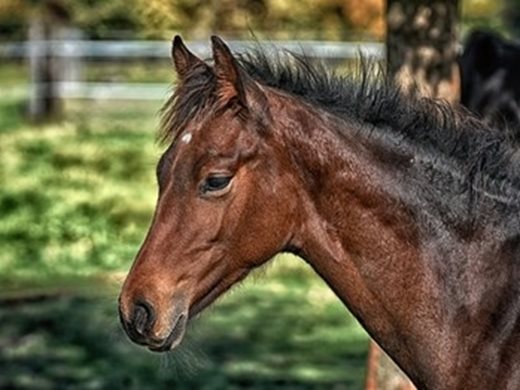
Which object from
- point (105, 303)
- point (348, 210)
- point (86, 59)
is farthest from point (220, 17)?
point (348, 210)

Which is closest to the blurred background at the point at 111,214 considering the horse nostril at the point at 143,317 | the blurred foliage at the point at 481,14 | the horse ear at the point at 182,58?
the horse ear at the point at 182,58

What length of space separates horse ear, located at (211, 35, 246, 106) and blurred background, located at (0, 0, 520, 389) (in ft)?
1.99

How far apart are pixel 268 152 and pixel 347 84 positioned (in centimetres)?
40

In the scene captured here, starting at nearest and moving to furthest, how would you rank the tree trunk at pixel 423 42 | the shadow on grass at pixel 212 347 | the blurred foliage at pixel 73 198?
the tree trunk at pixel 423 42 → the shadow on grass at pixel 212 347 → the blurred foliage at pixel 73 198

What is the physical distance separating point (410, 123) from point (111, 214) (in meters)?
10.7

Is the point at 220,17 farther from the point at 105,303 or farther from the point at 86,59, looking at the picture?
the point at 105,303

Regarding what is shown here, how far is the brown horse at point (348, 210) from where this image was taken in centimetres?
455

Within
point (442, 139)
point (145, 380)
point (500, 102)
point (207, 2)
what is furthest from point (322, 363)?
point (207, 2)

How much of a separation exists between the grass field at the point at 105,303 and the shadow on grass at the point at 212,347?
1 centimetres

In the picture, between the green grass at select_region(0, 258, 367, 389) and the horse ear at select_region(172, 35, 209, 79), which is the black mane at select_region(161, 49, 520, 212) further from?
the green grass at select_region(0, 258, 367, 389)

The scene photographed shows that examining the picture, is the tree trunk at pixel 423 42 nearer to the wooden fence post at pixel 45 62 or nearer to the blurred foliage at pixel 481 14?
the wooden fence post at pixel 45 62

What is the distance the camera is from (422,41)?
8266 mm

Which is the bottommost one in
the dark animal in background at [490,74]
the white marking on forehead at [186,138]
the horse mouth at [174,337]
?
the dark animal in background at [490,74]

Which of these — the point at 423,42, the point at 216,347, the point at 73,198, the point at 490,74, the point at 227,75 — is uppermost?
the point at 227,75
